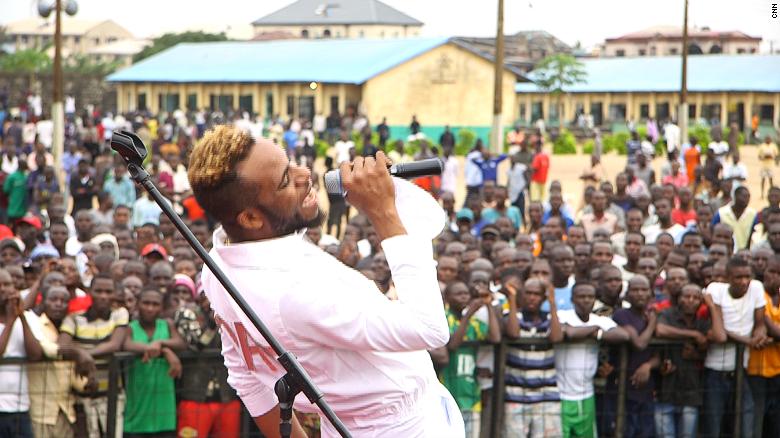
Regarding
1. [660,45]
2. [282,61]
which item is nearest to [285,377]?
[282,61]

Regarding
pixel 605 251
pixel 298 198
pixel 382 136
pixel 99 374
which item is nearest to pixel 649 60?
pixel 382 136

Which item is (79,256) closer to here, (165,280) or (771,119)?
(165,280)

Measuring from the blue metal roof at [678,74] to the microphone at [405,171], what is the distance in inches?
1477

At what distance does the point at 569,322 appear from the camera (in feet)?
23.3

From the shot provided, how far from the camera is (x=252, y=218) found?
2.67m

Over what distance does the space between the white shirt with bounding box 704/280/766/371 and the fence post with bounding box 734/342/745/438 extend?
0.08 ft

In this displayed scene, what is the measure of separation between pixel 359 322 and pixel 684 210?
1065 centimetres

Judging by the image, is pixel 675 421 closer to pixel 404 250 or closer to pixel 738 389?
pixel 738 389

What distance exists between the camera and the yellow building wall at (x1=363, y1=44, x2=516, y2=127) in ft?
136

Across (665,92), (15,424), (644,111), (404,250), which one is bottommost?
(15,424)

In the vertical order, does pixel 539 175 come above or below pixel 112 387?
above

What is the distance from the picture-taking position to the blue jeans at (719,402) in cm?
702

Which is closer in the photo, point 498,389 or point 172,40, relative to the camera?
point 498,389

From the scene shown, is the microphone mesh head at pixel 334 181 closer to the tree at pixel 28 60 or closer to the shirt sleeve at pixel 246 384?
the shirt sleeve at pixel 246 384
